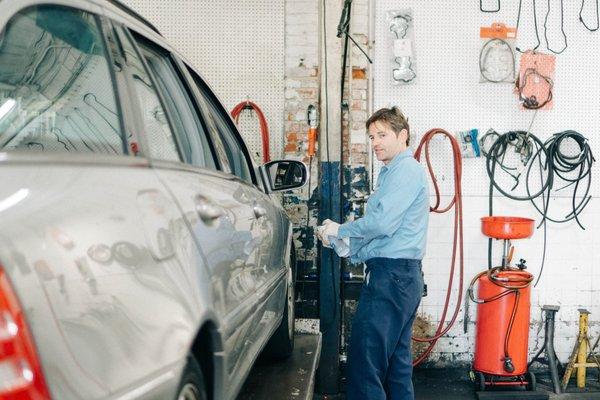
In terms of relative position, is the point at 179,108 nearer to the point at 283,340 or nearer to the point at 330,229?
the point at 283,340

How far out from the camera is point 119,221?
3.58ft

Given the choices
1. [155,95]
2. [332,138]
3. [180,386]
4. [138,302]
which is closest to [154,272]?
[138,302]

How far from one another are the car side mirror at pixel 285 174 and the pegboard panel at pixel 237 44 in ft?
5.48

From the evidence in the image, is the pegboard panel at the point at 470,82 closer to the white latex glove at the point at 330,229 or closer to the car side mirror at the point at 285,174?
the white latex glove at the point at 330,229

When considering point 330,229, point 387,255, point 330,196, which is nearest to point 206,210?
point 387,255

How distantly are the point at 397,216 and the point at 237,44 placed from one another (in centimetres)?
228

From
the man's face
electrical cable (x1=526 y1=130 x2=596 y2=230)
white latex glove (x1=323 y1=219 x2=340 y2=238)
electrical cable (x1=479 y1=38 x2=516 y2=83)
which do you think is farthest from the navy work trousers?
electrical cable (x1=479 y1=38 x2=516 y2=83)

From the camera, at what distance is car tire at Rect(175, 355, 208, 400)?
1.35m

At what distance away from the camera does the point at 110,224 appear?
106 centimetres

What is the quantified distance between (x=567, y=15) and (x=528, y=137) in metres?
1.07

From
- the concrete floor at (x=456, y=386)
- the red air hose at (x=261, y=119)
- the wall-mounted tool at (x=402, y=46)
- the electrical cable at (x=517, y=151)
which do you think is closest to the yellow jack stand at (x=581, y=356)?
the concrete floor at (x=456, y=386)

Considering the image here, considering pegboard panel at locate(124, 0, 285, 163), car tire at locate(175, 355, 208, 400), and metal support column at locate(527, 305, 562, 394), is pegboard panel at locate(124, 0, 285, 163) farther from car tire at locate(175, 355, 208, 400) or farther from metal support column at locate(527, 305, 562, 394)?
car tire at locate(175, 355, 208, 400)

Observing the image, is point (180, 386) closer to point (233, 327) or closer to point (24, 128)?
point (233, 327)

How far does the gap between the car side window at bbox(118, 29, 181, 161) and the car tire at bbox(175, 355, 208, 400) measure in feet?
1.71
